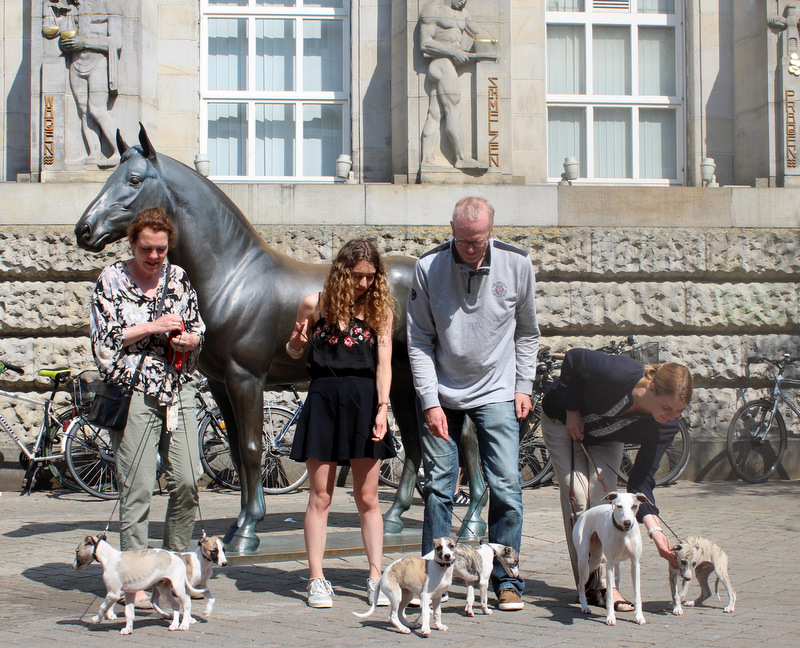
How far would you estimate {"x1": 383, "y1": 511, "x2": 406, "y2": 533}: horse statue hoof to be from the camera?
21.4ft

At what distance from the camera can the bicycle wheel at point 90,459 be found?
8992 millimetres

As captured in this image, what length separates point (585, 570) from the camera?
4.66 metres

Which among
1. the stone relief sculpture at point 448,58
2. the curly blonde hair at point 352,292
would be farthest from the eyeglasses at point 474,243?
the stone relief sculpture at point 448,58

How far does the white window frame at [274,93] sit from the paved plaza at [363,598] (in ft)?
15.2

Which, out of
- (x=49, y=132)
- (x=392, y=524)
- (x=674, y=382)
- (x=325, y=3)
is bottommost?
(x=392, y=524)

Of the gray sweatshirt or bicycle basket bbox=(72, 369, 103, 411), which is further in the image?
bicycle basket bbox=(72, 369, 103, 411)

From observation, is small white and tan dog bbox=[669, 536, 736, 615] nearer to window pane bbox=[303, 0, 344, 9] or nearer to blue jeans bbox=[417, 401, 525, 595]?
blue jeans bbox=[417, 401, 525, 595]

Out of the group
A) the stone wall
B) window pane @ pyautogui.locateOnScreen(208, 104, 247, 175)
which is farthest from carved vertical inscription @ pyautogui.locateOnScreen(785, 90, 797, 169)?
window pane @ pyautogui.locateOnScreen(208, 104, 247, 175)

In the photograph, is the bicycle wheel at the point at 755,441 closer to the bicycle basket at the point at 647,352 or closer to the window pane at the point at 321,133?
the bicycle basket at the point at 647,352

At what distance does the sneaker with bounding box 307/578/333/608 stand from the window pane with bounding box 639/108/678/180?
26.5ft

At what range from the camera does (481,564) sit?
461 cm

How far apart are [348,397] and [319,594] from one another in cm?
99

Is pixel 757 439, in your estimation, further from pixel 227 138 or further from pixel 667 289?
pixel 227 138

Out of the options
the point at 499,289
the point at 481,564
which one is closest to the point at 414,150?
the point at 499,289
